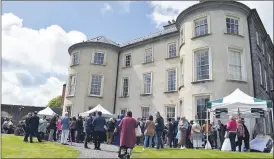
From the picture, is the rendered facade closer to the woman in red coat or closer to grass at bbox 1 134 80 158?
the woman in red coat

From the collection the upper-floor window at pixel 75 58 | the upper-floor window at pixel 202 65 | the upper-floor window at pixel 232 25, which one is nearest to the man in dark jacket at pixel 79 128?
the upper-floor window at pixel 202 65

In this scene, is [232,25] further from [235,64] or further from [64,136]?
[64,136]

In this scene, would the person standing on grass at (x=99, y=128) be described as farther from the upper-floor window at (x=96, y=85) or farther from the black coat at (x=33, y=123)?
the upper-floor window at (x=96, y=85)

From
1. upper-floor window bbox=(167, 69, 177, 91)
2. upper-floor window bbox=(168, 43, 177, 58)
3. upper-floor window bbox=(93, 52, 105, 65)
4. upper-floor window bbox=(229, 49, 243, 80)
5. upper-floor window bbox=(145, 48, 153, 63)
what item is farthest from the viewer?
upper-floor window bbox=(93, 52, 105, 65)

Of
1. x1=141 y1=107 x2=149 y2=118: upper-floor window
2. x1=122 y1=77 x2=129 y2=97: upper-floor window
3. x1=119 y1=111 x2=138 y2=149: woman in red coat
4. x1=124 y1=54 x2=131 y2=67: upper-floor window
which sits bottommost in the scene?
x1=119 y1=111 x2=138 y2=149: woman in red coat

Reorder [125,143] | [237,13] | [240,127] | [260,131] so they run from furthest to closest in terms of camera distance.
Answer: [237,13], [260,131], [240,127], [125,143]

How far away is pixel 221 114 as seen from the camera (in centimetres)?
1798

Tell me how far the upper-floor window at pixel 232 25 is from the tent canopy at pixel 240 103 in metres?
7.17

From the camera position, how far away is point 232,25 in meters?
21.2

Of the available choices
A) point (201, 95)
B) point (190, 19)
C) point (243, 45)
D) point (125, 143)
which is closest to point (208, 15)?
point (190, 19)

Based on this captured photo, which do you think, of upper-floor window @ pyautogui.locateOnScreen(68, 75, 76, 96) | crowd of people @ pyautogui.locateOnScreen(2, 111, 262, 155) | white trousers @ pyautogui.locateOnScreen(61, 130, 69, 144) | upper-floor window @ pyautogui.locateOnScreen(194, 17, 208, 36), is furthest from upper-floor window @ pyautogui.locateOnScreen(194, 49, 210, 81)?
upper-floor window @ pyautogui.locateOnScreen(68, 75, 76, 96)

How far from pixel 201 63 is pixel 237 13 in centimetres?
516

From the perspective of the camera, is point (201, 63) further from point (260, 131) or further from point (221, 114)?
point (260, 131)

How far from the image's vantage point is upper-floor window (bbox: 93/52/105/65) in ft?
101
